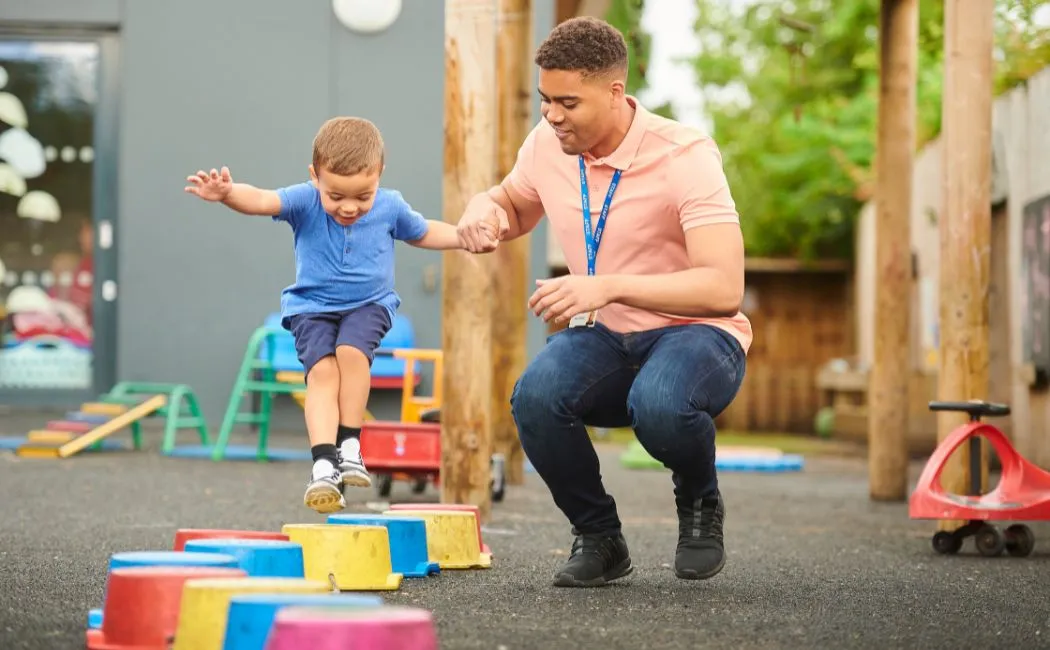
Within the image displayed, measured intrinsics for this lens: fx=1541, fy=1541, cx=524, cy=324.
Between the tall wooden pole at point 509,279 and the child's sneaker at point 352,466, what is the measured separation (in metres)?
3.78

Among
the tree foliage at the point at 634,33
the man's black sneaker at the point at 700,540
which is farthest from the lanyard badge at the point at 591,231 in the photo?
the tree foliage at the point at 634,33

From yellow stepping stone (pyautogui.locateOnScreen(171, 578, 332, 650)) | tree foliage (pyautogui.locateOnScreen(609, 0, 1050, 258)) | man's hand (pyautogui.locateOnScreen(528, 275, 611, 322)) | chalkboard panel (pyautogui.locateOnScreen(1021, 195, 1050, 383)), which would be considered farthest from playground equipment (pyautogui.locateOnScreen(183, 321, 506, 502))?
tree foliage (pyautogui.locateOnScreen(609, 0, 1050, 258))

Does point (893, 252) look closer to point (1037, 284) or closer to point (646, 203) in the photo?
point (1037, 284)

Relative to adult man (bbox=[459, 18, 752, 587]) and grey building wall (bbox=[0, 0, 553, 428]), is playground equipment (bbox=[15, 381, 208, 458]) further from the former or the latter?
adult man (bbox=[459, 18, 752, 587])

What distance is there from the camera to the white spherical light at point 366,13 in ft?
43.0

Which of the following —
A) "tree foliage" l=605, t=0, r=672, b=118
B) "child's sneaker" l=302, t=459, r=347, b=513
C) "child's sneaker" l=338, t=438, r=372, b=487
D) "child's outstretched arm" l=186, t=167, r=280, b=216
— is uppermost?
"tree foliage" l=605, t=0, r=672, b=118

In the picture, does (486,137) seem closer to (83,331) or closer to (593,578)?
(593,578)

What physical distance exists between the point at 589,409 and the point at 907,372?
4.98m

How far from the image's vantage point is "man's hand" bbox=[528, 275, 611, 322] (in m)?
3.76

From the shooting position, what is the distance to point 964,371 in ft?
21.3

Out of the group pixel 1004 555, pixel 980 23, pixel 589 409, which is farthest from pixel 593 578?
A: pixel 980 23

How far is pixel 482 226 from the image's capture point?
4.38 meters

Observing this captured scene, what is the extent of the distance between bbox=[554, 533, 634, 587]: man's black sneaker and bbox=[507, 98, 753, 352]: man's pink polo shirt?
2.08 ft

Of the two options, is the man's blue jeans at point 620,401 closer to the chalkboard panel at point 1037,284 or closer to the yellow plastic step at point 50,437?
the yellow plastic step at point 50,437
